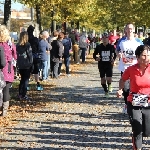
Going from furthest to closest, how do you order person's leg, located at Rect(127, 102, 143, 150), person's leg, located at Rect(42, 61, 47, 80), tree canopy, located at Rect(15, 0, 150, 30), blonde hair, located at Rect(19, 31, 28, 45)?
tree canopy, located at Rect(15, 0, 150, 30), person's leg, located at Rect(42, 61, 47, 80), blonde hair, located at Rect(19, 31, 28, 45), person's leg, located at Rect(127, 102, 143, 150)

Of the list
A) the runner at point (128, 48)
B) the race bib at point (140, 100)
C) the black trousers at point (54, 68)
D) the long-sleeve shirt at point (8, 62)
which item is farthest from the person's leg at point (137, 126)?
the black trousers at point (54, 68)

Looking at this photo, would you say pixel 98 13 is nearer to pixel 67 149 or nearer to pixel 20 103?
pixel 20 103

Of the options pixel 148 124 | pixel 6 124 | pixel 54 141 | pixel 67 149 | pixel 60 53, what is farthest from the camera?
pixel 60 53

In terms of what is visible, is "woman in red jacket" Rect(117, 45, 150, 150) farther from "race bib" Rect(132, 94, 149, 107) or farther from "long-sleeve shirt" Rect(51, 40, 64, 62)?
"long-sleeve shirt" Rect(51, 40, 64, 62)

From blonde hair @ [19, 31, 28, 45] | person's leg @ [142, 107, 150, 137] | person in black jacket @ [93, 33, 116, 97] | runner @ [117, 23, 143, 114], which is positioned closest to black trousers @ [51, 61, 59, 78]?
person in black jacket @ [93, 33, 116, 97]

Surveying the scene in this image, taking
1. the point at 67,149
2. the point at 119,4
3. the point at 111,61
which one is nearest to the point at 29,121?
the point at 67,149

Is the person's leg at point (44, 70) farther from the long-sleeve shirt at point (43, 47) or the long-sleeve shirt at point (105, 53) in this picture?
the long-sleeve shirt at point (105, 53)

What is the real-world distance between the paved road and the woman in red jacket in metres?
0.90

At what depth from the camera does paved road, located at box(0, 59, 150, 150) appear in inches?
289

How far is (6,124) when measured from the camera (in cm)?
895

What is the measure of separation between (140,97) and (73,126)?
9.13ft

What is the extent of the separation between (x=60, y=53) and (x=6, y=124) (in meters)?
8.39

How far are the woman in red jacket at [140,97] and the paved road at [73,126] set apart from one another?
2.96 ft

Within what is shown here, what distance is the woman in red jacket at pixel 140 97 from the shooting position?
620 cm
